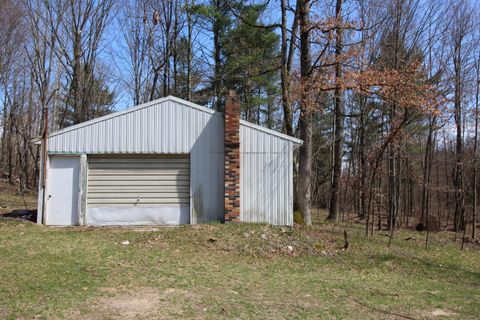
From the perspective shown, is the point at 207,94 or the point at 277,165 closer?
the point at 277,165

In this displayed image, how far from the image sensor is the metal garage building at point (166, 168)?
466 inches

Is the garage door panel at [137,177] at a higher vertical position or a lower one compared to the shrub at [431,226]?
higher

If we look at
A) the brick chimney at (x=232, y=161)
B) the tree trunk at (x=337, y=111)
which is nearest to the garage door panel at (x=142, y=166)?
the brick chimney at (x=232, y=161)

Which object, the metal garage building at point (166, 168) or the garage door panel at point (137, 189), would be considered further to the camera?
the garage door panel at point (137, 189)

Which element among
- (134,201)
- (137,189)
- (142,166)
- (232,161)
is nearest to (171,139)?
(142,166)

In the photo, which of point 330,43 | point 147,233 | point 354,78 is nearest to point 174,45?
point 330,43

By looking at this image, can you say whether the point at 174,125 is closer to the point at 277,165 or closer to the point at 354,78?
the point at 277,165

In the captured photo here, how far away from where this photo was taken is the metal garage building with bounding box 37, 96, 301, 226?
11836 millimetres

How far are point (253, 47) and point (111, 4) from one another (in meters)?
10.5

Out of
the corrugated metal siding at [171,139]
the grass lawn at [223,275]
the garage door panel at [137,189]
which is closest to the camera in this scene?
the grass lawn at [223,275]

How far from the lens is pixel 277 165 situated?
12109 mm

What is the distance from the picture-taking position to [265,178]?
474 inches

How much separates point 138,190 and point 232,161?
285 centimetres

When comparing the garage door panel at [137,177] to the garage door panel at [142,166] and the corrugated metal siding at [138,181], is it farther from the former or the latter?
the garage door panel at [142,166]
